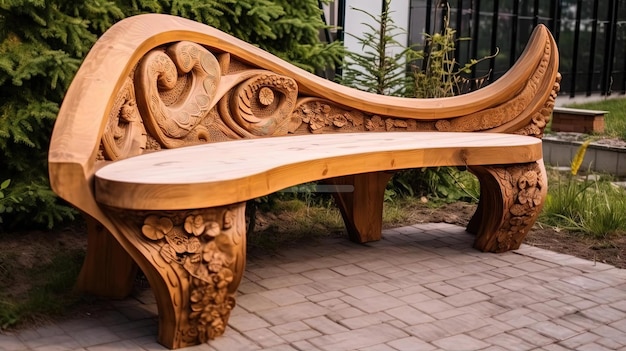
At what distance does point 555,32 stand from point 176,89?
441 inches

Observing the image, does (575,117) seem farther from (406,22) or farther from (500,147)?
(500,147)

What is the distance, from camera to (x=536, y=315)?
130 inches

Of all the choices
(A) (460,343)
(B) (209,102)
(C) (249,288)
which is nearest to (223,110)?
(B) (209,102)

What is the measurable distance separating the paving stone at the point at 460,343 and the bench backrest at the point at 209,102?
4.37 ft

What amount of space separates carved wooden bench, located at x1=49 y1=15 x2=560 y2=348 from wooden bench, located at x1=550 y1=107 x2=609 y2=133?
17.0 ft

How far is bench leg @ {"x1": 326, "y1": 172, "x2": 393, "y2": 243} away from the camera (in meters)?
4.41

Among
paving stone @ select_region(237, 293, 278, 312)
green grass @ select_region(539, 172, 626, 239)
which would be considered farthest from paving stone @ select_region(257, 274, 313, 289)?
green grass @ select_region(539, 172, 626, 239)

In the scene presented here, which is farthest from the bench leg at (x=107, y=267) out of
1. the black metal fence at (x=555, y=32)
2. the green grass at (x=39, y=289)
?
the black metal fence at (x=555, y=32)

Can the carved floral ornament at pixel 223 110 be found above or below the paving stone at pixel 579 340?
above

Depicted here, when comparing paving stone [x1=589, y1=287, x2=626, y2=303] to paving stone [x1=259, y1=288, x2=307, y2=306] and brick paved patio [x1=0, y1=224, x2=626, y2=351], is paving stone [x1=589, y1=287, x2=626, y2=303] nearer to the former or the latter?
brick paved patio [x1=0, y1=224, x2=626, y2=351]

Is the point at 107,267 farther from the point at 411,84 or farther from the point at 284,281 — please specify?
the point at 411,84

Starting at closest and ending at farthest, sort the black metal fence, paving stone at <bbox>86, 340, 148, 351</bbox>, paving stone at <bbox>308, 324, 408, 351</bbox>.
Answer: paving stone at <bbox>86, 340, 148, 351</bbox> < paving stone at <bbox>308, 324, 408, 351</bbox> < the black metal fence

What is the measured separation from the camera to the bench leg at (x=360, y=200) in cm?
441

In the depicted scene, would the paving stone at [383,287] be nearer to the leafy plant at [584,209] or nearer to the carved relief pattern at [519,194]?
the carved relief pattern at [519,194]
